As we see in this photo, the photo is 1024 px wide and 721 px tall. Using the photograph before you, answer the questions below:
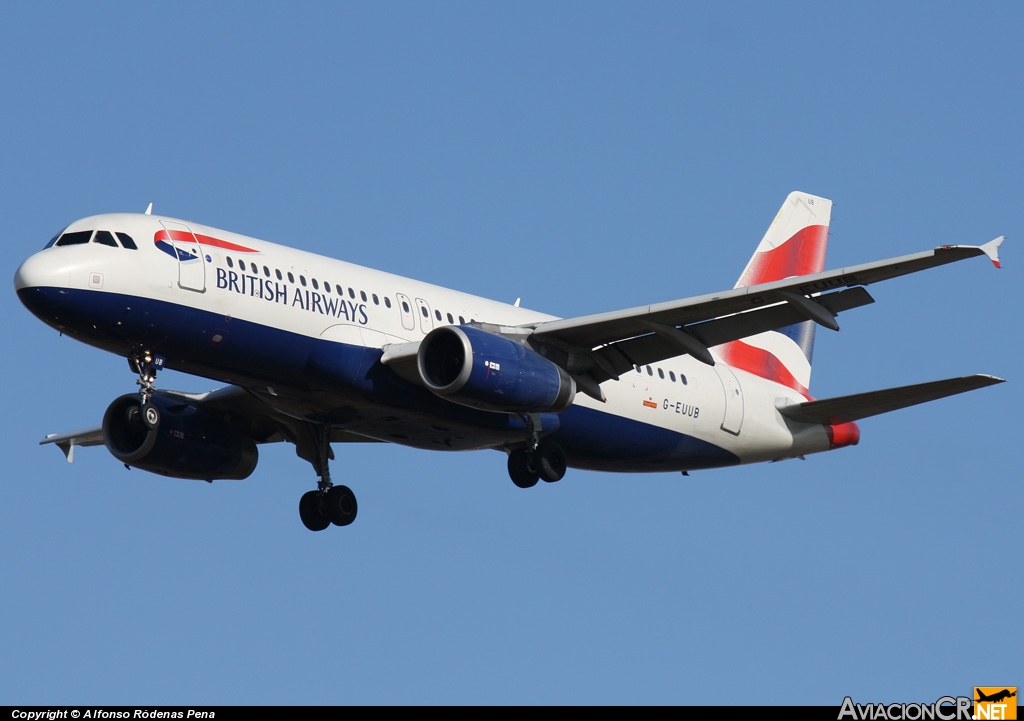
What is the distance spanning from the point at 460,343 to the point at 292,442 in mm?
8150

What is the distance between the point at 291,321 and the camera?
34.3 m

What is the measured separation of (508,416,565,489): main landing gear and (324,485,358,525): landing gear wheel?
15.5 feet

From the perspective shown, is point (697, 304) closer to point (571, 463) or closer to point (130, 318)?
point (571, 463)

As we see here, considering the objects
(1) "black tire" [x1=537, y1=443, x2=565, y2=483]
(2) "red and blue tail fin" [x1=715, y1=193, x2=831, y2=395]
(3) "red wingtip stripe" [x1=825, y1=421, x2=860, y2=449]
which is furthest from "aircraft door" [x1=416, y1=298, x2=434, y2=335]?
(3) "red wingtip stripe" [x1=825, y1=421, x2=860, y2=449]

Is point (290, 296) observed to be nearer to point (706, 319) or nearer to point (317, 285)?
point (317, 285)

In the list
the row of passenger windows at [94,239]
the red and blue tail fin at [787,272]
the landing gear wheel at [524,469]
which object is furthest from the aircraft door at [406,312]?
the red and blue tail fin at [787,272]

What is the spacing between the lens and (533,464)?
37844 mm

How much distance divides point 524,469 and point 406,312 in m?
4.61

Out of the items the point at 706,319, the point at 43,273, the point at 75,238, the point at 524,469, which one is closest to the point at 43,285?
the point at 43,273

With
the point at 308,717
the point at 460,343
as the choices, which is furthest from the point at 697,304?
the point at 308,717

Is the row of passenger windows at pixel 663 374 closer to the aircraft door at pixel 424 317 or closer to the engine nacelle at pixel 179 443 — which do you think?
the aircraft door at pixel 424 317

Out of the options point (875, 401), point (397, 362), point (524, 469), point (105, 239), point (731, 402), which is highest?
point (731, 402)

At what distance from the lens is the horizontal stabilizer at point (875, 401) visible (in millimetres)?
35125

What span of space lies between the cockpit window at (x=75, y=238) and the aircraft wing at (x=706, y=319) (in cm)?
973
